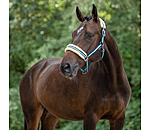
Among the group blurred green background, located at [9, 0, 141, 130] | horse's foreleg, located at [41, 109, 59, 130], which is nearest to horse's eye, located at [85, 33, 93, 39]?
horse's foreleg, located at [41, 109, 59, 130]

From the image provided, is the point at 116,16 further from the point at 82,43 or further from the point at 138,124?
the point at 82,43

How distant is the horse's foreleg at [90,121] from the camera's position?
2.29 m

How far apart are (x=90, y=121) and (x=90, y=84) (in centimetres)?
42

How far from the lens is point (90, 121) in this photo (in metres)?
2.30

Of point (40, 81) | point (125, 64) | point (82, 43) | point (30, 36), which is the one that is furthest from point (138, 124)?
point (30, 36)

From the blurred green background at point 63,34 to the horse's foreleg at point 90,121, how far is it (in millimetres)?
3565

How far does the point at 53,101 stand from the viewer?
2809 mm

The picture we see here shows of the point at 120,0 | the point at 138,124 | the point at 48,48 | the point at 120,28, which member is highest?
the point at 120,0

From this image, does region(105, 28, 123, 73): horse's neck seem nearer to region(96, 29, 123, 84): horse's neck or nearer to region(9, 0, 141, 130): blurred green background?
region(96, 29, 123, 84): horse's neck

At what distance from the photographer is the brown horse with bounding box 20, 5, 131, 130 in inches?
85.5

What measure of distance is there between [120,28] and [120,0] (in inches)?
36.6

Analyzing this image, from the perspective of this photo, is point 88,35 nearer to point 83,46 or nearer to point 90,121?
point 83,46

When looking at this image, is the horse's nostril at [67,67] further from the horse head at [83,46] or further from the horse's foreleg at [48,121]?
the horse's foreleg at [48,121]

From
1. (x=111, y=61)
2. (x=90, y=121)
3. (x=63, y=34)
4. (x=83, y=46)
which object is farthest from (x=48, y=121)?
(x=63, y=34)
